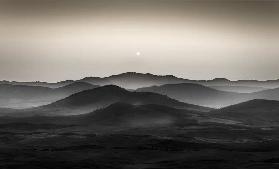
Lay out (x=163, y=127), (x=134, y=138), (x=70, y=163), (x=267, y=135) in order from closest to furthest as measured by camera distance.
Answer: (x=70, y=163), (x=134, y=138), (x=267, y=135), (x=163, y=127)

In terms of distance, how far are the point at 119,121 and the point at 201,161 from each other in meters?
104

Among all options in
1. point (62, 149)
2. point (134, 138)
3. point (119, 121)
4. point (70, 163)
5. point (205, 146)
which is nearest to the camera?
point (70, 163)

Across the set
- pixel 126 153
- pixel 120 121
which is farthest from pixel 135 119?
pixel 126 153

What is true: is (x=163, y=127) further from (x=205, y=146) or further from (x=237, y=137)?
(x=205, y=146)

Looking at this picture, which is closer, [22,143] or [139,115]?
[22,143]

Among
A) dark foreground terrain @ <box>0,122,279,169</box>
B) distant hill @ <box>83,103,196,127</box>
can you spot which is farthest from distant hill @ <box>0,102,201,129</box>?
dark foreground terrain @ <box>0,122,279,169</box>

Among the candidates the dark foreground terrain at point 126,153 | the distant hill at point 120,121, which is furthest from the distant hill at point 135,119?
the dark foreground terrain at point 126,153

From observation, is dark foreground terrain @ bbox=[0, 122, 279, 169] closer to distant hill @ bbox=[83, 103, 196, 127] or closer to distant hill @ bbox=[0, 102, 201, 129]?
distant hill @ bbox=[0, 102, 201, 129]

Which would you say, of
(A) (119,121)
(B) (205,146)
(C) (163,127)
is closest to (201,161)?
(B) (205,146)

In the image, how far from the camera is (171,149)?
9838 cm

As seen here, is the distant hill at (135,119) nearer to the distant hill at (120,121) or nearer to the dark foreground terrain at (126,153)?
the distant hill at (120,121)

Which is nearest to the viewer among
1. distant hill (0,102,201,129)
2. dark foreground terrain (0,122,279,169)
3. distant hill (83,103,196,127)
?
dark foreground terrain (0,122,279,169)

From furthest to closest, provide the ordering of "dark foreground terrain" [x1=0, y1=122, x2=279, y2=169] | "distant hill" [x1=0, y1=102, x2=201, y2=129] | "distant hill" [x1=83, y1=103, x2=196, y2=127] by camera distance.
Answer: "distant hill" [x1=83, y1=103, x2=196, y2=127] < "distant hill" [x1=0, y1=102, x2=201, y2=129] < "dark foreground terrain" [x1=0, y1=122, x2=279, y2=169]

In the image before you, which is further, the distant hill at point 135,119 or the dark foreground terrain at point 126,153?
the distant hill at point 135,119
